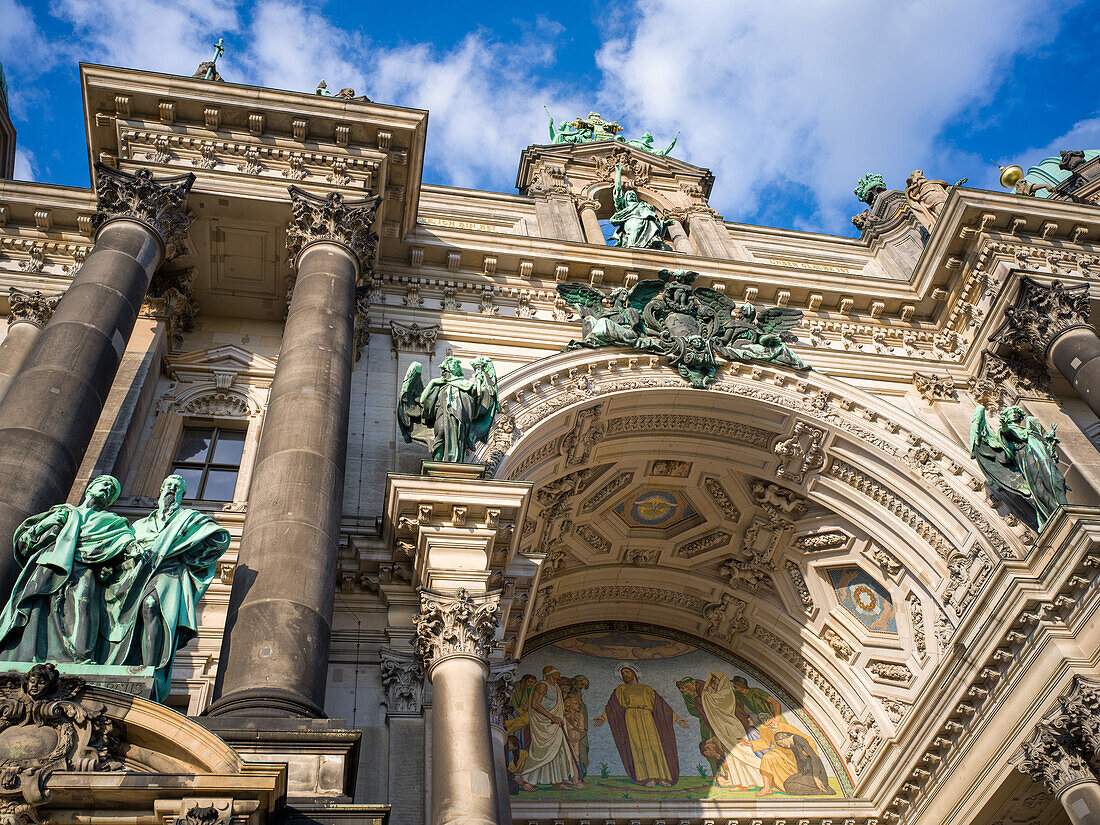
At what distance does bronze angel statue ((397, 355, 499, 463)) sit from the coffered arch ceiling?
2.18ft

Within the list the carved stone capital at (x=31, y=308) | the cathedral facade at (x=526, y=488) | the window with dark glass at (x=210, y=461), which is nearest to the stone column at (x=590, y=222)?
the cathedral facade at (x=526, y=488)

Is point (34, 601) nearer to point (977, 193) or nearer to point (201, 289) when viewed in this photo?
point (201, 289)

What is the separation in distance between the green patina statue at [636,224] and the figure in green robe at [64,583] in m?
12.1

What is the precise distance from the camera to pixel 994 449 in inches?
563

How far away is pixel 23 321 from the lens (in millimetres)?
14016

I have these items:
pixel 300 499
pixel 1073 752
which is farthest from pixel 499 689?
pixel 1073 752

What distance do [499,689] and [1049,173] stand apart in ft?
92.6

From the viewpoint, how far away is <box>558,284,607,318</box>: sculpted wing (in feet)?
54.4

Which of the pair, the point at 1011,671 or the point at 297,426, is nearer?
the point at 297,426

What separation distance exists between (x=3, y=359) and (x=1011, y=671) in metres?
14.0

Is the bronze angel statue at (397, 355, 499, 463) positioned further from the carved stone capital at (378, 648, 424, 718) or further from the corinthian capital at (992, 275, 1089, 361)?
the corinthian capital at (992, 275, 1089, 361)

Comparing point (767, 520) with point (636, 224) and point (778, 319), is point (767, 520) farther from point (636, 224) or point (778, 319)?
point (636, 224)

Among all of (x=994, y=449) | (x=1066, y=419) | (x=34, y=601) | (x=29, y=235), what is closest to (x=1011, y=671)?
(x=994, y=449)

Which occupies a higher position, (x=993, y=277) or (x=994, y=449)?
(x=993, y=277)
